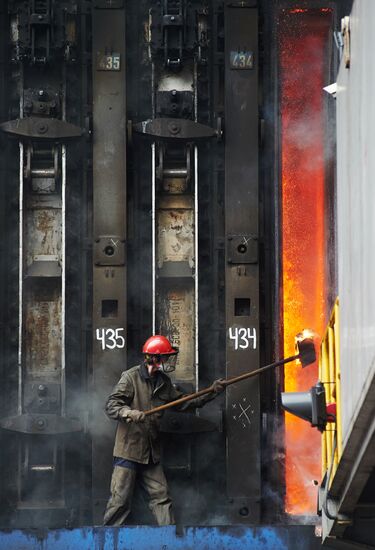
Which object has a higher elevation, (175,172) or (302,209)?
(175,172)

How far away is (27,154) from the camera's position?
34.3 ft

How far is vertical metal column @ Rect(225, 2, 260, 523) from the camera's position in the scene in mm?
10292

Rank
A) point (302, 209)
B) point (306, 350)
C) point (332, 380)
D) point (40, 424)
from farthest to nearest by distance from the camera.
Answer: point (302, 209) → point (40, 424) → point (306, 350) → point (332, 380)

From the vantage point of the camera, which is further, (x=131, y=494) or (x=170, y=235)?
(x=170, y=235)

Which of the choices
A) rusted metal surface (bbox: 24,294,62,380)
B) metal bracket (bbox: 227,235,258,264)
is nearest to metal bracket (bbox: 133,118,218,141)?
metal bracket (bbox: 227,235,258,264)

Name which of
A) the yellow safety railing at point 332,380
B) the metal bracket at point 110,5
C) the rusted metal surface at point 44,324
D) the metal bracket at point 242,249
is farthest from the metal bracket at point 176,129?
the yellow safety railing at point 332,380

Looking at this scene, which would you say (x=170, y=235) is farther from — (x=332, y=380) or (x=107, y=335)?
(x=332, y=380)

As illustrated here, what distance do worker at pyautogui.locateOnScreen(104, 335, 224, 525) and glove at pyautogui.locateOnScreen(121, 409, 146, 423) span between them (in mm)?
94

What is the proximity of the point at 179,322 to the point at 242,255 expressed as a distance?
0.78m

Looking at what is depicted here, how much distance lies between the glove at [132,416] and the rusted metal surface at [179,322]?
3.66 ft

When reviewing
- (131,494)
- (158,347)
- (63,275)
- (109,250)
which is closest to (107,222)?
(109,250)

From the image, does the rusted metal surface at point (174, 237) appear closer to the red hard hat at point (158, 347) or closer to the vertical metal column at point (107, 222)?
the vertical metal column at point (107, 222)

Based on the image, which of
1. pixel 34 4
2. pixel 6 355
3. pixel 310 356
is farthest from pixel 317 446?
pixel 34 4

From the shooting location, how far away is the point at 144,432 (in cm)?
980
